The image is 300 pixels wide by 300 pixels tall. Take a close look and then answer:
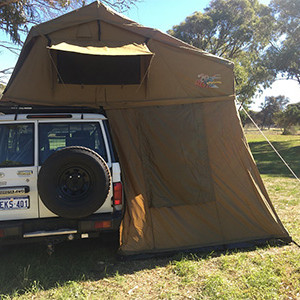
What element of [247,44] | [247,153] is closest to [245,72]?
[247,44]

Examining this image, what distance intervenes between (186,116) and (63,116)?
1.89 metres

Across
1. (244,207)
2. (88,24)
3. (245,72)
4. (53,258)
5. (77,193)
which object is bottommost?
(53,258)

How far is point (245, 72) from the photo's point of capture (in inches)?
889

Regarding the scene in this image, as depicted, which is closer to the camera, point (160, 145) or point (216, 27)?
point (160, 145)

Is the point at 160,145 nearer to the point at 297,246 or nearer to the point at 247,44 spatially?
the point at 297,246

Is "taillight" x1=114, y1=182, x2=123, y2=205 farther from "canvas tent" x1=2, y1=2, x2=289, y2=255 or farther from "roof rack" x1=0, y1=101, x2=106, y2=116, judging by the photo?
"roof rack" x1=0, y1=101, x2=106, y2=116

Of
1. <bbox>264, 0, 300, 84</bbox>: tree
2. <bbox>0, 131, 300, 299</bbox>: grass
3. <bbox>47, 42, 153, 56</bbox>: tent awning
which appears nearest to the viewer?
<bbox>0, 131, 300, 299</bbox>: grass

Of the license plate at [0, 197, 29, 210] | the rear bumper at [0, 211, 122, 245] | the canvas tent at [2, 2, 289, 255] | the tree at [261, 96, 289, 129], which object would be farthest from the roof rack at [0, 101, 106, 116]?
the tree at [261, 96, 289, 129]

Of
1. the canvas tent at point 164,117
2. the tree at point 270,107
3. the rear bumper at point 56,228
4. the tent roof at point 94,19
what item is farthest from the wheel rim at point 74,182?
the tree at point 270,107

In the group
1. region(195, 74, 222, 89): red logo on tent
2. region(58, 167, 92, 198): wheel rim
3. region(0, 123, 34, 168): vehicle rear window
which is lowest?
region(58, 167, 92, 198): wheel rim

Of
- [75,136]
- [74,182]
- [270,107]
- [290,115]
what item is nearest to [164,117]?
[75,136]

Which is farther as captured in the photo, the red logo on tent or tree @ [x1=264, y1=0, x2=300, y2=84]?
tree @ [x1=264, y1=0, x2=300, y2=84]

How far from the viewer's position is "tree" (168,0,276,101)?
21359 millimetres

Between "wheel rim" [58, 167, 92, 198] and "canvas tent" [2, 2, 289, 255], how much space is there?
930 millimetres
